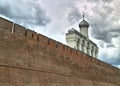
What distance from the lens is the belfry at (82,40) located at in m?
25.0

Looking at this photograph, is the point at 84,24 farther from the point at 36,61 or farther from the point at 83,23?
the point at 36,61

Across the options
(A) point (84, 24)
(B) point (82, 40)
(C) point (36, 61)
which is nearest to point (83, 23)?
(A) point (84, 24)

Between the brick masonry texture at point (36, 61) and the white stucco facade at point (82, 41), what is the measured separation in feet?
33.6

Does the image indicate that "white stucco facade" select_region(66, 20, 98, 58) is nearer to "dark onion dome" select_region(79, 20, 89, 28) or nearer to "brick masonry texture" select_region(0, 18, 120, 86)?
"dark onion dome" select_region(79, 20, 89, 28)

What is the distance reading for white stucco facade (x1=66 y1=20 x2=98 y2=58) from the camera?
82.1ft

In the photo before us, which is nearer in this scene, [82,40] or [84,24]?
[82,40]

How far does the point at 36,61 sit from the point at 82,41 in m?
17.4

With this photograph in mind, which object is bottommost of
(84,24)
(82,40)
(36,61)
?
(36,61)

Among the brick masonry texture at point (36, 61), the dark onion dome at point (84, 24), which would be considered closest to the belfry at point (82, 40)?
the dark onion dome at point (84, 24)

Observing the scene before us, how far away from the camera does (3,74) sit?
816cm

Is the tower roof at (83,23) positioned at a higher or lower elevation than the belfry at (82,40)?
higher

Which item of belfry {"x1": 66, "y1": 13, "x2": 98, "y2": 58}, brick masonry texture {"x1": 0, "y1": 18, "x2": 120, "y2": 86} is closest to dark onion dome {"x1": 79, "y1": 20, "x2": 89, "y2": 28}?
belfry {"x1": 66, "y1": 13, "x2": 98, "y2": 58}

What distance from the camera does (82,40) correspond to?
26953mm

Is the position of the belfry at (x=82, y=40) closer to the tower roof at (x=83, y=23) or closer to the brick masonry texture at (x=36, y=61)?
the tower roof at (x=83, y=23)
